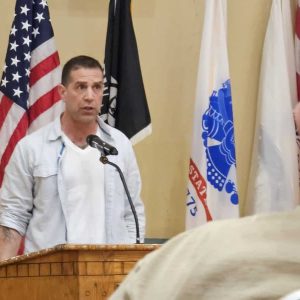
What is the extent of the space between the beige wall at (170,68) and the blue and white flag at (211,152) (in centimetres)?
25

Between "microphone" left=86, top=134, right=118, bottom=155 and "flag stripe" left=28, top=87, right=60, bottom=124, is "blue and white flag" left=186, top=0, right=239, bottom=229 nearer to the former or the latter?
"flag stripe" left=28, top=87, right=60, bottom=124

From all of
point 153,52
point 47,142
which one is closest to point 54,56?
point 153,52

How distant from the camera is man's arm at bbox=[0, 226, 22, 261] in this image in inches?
161

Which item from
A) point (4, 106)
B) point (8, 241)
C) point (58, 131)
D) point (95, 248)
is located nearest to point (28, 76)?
point (4, 106)

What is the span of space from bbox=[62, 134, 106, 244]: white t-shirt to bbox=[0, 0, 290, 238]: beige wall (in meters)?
1.42

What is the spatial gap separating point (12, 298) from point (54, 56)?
207 centimetres

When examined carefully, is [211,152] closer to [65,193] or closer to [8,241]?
[65,193]

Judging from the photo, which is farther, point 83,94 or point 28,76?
point 28,76

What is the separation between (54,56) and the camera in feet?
16.8

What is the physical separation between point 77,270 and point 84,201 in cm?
91

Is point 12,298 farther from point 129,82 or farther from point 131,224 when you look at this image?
point 129,82

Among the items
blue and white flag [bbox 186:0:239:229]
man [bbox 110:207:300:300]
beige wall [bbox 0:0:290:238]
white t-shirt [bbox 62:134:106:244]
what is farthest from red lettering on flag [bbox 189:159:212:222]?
man [bbox 110:207:300:300]

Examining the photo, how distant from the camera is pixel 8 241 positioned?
4105mm

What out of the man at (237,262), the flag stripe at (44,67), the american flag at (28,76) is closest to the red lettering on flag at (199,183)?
the american flag at (28,76)
